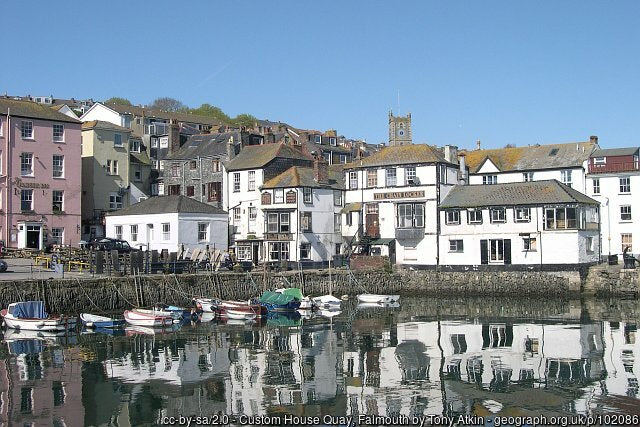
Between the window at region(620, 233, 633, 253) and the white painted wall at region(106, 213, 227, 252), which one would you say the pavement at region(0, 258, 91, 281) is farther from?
the window at region(620, 233, 633, 253)

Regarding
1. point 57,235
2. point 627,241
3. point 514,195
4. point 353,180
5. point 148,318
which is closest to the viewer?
point 148,318

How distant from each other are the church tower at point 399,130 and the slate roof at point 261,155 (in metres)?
23.1

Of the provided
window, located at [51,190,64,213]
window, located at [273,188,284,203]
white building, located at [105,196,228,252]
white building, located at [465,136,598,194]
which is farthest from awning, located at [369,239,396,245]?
window, located at [51,190,64,213]

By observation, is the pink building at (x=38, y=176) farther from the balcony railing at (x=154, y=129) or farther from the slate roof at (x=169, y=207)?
the balcony railing at (x=154, y=129)

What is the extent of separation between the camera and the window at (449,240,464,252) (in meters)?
65.1

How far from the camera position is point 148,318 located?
43906 millimetres

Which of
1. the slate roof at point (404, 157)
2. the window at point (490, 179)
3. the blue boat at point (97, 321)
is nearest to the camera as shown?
the blue boat at point (97, 321)

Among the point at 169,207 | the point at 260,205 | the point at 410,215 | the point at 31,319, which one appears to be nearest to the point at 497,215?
the point at 410,215

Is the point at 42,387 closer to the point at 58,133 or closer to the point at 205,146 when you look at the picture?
the point at 58,133

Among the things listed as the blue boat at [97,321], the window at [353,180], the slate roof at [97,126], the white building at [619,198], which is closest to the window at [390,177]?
the window at [353,180]

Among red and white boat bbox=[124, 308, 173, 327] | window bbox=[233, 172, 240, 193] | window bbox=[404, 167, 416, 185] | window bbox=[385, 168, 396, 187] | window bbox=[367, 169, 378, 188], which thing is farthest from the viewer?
window bbox=[233, 172, 240, 193]

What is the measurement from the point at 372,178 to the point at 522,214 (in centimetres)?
1458

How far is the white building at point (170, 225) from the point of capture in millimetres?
64750

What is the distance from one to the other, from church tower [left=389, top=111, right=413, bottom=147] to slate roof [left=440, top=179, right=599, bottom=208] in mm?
29454
